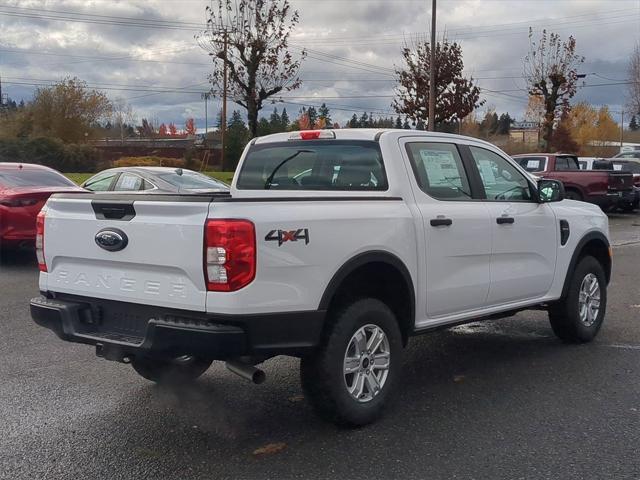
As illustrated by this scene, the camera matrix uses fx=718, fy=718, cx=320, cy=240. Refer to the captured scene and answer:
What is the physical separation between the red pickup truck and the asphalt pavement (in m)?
13.5

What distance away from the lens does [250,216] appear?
380 cm

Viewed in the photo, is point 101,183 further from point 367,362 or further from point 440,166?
point 367,362

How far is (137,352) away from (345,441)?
4.39ft

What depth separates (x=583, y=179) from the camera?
19.3m

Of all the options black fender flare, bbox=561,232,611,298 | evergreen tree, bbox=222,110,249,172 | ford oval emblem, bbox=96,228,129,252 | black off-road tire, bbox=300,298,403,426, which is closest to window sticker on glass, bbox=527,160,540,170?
black fender flare, bbox=561,232,611,298

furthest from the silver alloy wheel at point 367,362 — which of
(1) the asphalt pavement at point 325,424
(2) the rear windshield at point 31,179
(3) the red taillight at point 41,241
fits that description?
(2) the rear windshield at point 31,179

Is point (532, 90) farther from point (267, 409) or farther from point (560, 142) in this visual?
point (267, 409)

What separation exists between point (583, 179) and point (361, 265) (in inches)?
652

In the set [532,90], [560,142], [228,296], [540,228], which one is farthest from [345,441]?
[560,142]

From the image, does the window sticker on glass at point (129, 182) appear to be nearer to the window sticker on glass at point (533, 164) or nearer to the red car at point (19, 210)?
the red car at point (19, 210)

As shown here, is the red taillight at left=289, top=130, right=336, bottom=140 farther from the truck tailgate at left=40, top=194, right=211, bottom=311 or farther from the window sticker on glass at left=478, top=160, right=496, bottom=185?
the truck tailgate at left=40, top=194, right=211, bottom=311

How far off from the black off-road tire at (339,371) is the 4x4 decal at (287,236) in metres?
0.60

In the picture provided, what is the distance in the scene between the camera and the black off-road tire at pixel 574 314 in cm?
643

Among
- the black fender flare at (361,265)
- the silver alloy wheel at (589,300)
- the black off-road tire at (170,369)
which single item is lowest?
the black off-road tire at (170,369)
